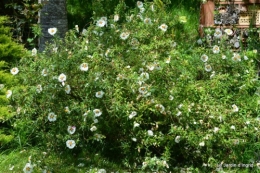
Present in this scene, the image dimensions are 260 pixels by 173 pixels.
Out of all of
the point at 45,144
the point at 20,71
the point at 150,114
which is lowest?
the point at 45,144

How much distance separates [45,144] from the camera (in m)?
4.47

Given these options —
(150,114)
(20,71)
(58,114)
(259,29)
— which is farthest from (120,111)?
(259,29)

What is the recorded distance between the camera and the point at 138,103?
4027mm

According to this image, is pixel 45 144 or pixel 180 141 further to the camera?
pixel 45 144

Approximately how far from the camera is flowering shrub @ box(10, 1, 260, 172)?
3.96 metres

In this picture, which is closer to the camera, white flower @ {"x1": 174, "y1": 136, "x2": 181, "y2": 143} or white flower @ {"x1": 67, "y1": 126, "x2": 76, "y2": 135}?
white flower @ {"x1": 174, "y1": 136, "x2": 181, "y2": 143}

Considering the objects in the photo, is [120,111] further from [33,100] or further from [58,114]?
[33,100]

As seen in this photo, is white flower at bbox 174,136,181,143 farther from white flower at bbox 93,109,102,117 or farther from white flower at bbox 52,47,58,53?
white flower at bbox 52,47,58,53

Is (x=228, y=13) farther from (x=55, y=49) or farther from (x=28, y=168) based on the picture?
(x=28, y=168)

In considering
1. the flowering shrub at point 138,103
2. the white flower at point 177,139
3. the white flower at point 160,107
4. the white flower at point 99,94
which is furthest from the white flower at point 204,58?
the white flower at point 99,94

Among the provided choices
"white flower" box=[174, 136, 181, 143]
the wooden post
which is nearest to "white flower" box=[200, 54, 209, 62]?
"white flower" box=[174, 136, 181, 143]

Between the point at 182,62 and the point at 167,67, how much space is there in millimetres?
234

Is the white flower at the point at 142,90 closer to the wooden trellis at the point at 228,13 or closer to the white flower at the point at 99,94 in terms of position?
the white flower at the point at 99,94

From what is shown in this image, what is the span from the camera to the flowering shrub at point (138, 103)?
13.0 ft
